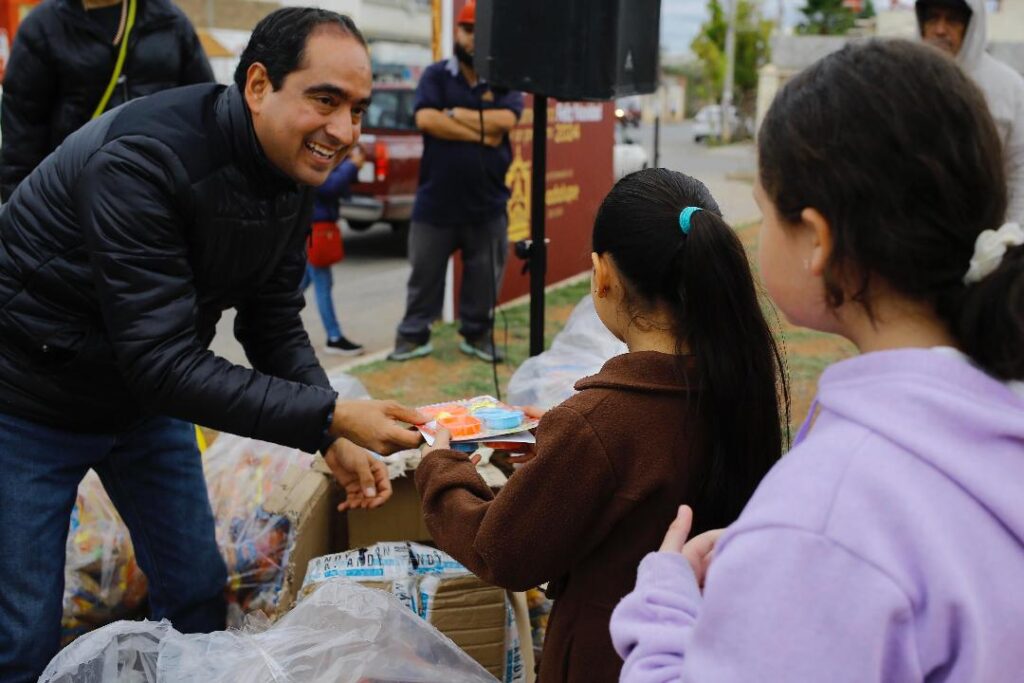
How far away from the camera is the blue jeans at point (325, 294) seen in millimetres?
6398

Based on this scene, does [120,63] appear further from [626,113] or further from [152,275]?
[626,113]

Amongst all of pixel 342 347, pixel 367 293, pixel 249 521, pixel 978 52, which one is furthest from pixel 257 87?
pixel 367 293

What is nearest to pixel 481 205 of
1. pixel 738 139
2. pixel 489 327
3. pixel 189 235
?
pixel 489 327

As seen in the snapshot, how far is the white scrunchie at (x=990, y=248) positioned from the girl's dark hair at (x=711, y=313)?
2.25 feet

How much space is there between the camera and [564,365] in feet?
12.0

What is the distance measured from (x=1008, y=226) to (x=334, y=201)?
554 centimetres

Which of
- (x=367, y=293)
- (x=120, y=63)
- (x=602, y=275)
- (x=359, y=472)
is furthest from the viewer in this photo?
(x=367, y=293)

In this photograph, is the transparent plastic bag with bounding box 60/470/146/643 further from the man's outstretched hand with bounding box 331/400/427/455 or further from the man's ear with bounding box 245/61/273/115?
the man's ear with bounding box 245/61/273/115

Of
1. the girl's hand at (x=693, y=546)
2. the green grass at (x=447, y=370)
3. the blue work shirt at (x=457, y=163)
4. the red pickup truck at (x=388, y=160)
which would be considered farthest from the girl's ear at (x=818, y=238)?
the red pickup truck at (x=388, y=160)

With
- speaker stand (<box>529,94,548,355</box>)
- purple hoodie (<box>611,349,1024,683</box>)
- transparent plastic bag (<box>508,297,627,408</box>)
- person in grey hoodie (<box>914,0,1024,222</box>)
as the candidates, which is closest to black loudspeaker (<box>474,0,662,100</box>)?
speaker stand (<box>529,94,548,355</box>)

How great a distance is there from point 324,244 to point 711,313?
15.8 ft

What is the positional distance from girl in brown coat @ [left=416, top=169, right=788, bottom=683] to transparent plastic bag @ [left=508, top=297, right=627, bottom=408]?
1549 mm

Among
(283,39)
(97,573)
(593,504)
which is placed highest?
(283,39)

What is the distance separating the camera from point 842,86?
103cm
